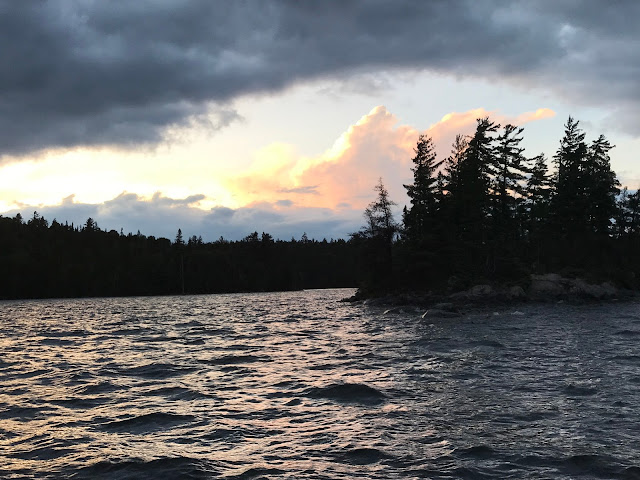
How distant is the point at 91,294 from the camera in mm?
168875

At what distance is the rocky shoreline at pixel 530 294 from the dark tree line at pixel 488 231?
2.55 metres

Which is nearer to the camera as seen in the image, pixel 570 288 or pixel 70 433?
pixel 70 433

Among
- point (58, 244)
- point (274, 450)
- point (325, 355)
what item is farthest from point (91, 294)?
point (274, 450)

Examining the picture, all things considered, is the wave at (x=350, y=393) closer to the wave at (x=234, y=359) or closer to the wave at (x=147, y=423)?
the wave at (x=147, y=423)

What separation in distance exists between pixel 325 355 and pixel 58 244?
203m

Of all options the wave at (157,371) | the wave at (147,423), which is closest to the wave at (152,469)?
the wave at (147,423)

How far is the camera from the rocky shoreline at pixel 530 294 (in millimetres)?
64875

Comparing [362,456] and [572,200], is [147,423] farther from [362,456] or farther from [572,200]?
[572,200]

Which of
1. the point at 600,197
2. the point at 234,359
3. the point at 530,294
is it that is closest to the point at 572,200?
the point at 600,197

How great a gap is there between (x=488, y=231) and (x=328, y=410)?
71.2 m

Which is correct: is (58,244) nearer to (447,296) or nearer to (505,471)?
(447,296)

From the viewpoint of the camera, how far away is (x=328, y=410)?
14125 millimetres

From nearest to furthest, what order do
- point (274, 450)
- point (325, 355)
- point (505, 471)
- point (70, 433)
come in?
1. point (505, 471)
2. point (274, 450)
3. point (70, 433)
4. point (325, 355)

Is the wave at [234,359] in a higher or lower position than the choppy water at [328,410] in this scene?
lower
